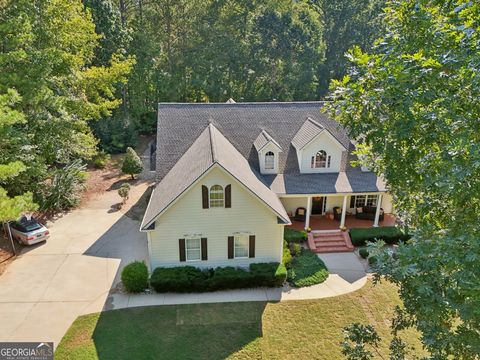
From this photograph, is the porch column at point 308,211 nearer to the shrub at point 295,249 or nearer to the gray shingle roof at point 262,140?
the shrub at point 295,249

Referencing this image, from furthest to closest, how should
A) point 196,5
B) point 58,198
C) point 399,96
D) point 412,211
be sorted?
point 196,5 < point 58,198 < point 412,211 < point 399,96

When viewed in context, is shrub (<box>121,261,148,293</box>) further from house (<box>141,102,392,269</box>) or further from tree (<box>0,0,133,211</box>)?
tree (<box>0,0,133,211</box>)

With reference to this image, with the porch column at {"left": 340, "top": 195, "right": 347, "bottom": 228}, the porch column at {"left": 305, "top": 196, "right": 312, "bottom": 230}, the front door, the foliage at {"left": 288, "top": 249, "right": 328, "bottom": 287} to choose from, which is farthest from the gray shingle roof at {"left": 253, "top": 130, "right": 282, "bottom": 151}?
the foliage at {"left": 288, "top": 249, "right": 328, "bottom": 287}

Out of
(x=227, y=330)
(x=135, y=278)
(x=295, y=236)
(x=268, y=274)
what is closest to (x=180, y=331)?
(x=227, y=330)

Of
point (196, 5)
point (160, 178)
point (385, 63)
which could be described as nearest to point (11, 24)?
point (160, 178)

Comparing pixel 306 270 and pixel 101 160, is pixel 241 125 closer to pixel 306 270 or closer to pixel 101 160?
pixel 306 270

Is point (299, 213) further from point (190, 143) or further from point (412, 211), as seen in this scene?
point (412, 211)
